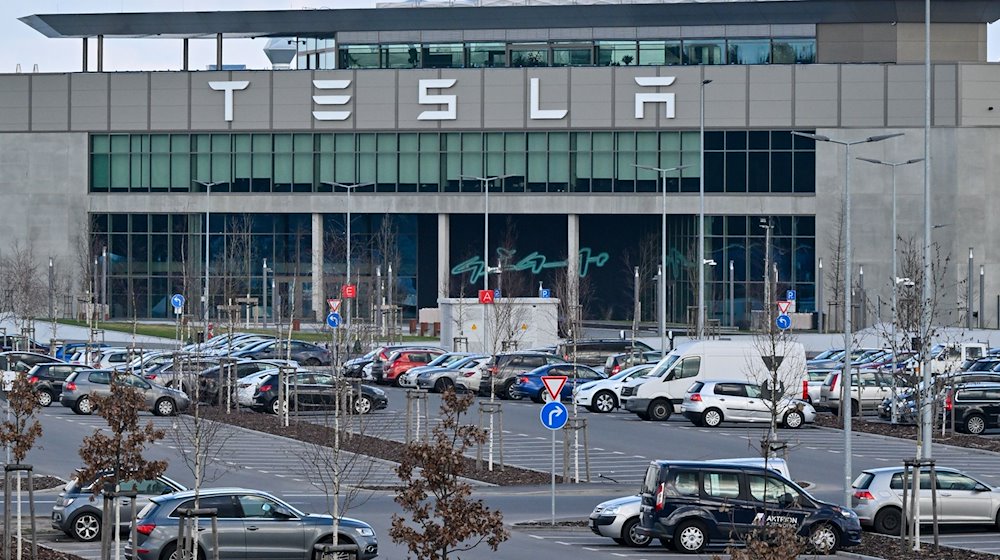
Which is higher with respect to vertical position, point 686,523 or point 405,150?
point 405,150

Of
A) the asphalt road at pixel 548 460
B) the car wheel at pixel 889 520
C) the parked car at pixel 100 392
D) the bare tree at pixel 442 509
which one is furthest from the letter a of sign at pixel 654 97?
the bare tree at pixel 442 509

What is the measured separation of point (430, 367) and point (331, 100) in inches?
1681

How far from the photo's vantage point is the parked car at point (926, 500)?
3091 centimetres

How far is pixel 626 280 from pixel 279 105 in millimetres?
23914

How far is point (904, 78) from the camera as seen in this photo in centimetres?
9606

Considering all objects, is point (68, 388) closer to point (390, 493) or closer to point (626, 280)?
point (390, 493)

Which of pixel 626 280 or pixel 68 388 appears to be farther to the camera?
pixel 626 280

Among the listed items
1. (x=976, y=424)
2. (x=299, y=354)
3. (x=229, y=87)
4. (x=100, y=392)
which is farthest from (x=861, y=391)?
(x=229, y=87)

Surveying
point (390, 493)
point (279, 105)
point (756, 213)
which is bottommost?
point (390, 493)

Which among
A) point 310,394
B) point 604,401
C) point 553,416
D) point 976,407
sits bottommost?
point 604,401

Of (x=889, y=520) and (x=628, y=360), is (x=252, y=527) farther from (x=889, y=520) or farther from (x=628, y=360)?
(x=628, y=360)

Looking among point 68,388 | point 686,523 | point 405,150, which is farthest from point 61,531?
point 405,150

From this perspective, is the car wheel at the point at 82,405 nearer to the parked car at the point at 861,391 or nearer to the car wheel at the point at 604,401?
the car wheel at the point at 604,401

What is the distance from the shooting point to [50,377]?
54.8 meters
